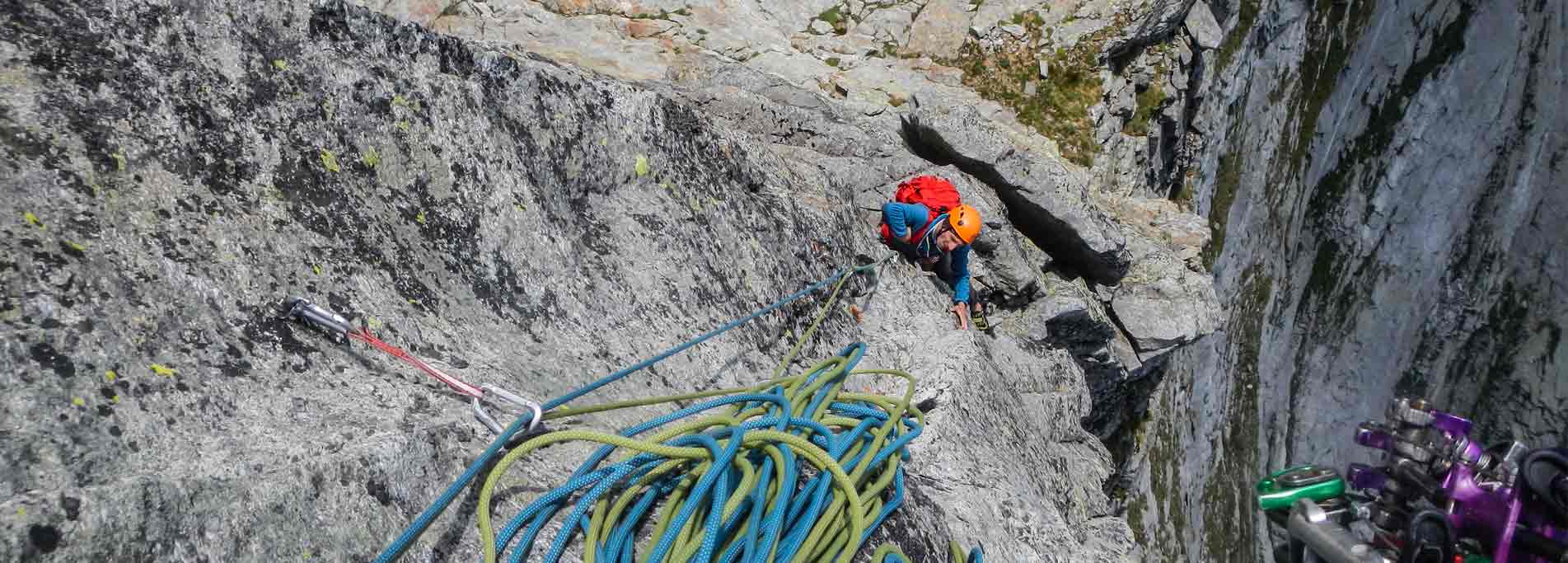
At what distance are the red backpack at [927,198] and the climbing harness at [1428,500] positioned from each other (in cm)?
383

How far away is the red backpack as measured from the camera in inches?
249

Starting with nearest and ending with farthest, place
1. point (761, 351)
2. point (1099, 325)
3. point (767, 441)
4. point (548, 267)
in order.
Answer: point (767, 441)
point (548, 267)
point (761, 351)
point (1099, 325)

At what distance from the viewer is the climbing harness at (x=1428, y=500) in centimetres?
586

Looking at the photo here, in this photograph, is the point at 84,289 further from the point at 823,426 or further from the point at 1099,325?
the point at 1099,325

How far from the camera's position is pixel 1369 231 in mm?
13219

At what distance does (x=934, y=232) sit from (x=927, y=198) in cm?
32

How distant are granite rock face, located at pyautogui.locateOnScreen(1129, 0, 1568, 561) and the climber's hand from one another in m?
6.95

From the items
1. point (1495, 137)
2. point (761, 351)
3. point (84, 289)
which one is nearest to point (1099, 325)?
point (761, 351)

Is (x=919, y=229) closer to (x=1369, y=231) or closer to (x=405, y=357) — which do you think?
(x=405, y=357)

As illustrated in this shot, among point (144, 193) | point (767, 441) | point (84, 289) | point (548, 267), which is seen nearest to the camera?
point (84, 289)

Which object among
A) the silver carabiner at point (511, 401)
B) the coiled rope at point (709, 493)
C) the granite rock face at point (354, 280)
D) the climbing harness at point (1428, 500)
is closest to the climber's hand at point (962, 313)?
the granite rock face at point (354, 280)

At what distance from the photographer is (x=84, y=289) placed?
2.11 meters

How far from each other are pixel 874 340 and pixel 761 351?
3.69ft

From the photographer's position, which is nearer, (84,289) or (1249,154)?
(84,289)
